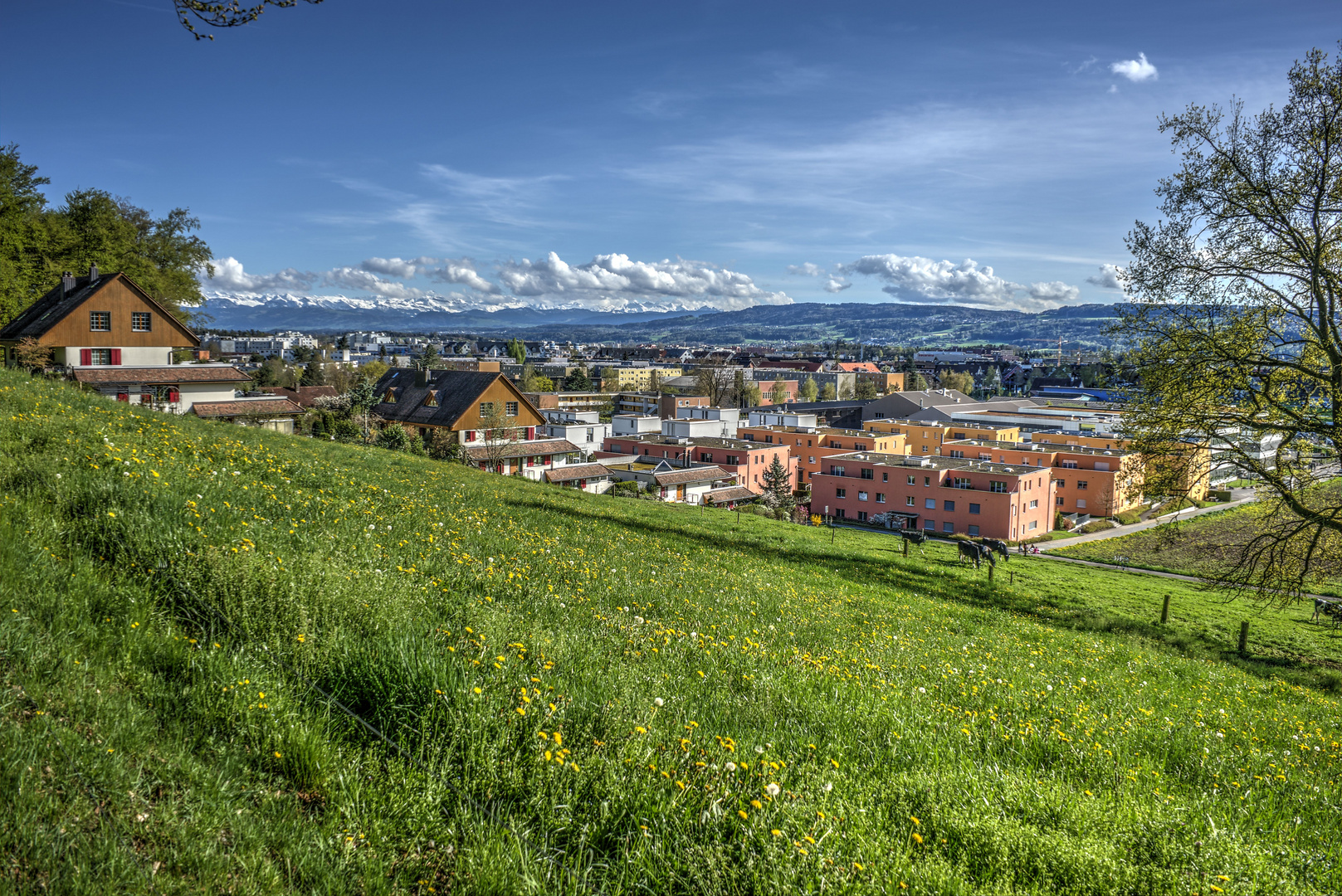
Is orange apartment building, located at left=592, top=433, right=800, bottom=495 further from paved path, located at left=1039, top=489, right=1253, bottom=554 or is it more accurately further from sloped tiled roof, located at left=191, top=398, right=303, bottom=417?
sloped tiled roof, located at left=191, top=398, right=303, bottom=417

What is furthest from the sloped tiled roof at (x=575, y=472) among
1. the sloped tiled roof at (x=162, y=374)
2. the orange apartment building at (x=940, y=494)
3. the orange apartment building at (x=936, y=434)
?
the orange apartment building at (x=936, y=434)

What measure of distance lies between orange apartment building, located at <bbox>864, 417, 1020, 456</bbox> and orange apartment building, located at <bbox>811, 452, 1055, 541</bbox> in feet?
78.3

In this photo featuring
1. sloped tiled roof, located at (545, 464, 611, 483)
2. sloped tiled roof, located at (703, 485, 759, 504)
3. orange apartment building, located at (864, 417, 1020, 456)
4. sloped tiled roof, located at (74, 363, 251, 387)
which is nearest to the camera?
sloped tiled roof, located at (74, 363, 251, 387)

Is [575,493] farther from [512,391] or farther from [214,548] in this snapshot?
[512,391]

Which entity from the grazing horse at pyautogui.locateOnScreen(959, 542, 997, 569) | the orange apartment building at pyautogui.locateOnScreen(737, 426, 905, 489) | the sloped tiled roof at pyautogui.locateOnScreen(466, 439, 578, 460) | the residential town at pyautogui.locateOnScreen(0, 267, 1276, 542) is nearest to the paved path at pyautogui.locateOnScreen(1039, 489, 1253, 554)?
the residential town at pyautogui.locateOnScreen(0, 267, 1276, 542)

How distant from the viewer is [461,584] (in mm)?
8508

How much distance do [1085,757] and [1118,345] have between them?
15.8 metres

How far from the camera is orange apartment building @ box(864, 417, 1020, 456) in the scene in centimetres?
9750

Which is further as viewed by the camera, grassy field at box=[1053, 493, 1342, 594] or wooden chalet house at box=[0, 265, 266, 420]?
grassy field at box=[1053, 493, 1342, 594]

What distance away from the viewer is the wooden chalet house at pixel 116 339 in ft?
132

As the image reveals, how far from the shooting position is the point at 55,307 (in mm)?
41062

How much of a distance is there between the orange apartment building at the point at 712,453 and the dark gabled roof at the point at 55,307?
1580 inches

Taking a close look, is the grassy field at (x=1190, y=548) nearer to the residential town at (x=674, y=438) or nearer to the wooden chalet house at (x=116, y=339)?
the residential town at (x=674, y=438)

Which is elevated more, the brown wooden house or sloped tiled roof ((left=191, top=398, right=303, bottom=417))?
the brown wooden house
